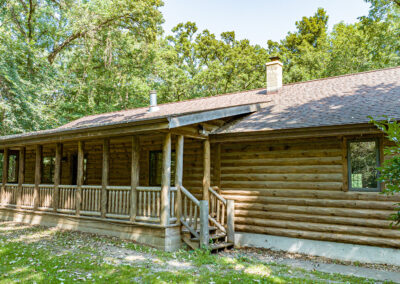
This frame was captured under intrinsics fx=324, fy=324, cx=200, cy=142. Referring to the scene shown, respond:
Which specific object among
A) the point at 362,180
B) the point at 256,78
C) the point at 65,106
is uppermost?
the point at 256,78

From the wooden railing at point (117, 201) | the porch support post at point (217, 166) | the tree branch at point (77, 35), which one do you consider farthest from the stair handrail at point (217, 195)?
the tree branch at point (77, 35)

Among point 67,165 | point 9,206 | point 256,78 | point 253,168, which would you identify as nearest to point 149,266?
point 253,168

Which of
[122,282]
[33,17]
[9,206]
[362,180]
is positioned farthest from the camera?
[33,17]

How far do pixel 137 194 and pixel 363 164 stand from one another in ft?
20.0

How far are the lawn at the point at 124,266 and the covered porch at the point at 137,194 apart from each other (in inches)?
25.9

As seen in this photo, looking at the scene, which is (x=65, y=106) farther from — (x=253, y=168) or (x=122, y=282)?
(x=122, y=282)

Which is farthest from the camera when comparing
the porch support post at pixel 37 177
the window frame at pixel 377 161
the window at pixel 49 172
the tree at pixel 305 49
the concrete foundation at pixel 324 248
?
the tree at pixel 305 49

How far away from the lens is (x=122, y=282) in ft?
18.8

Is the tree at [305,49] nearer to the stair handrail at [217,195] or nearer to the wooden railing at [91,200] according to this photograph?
the stair handrail at [217,195]

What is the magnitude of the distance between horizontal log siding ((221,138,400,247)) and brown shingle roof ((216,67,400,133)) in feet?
2.04

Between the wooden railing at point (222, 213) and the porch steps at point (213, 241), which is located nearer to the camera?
the porch steps at point (213, 241)

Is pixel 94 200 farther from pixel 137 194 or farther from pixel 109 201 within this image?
pixel 137 194

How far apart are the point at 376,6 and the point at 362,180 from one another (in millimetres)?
14344

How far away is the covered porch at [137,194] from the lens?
8445 mm
